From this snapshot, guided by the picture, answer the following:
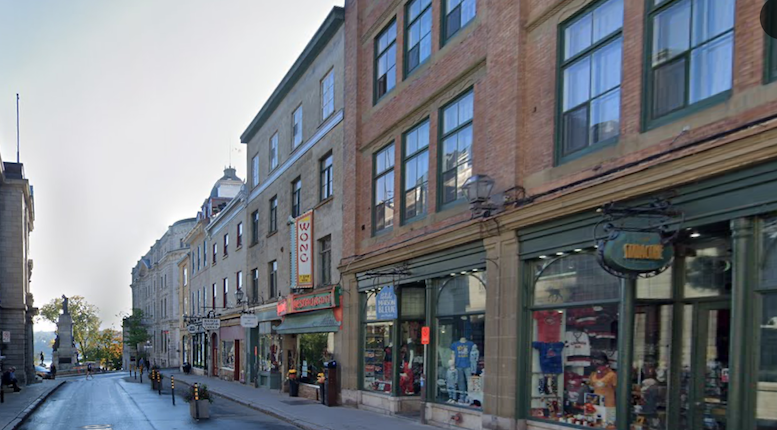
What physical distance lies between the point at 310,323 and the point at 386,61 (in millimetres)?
10006

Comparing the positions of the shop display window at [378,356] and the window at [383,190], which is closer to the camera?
the shop display window at [378,356]

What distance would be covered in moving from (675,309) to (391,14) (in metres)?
12.6

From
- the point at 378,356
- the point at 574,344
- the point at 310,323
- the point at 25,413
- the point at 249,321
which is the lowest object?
the point at 25,413

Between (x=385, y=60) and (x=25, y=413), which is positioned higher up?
(x=385, y=60)

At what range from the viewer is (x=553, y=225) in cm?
1173

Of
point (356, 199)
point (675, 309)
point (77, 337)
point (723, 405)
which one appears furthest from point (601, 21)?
point (77, 337)

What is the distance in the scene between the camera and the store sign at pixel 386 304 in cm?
1786

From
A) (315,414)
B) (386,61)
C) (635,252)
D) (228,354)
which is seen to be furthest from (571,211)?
(228,354)

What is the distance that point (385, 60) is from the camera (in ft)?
65.5

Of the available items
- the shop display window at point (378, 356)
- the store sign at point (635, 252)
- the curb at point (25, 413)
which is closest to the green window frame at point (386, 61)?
the shop display window at point (378, 356)

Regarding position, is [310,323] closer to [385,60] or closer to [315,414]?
[315,414]

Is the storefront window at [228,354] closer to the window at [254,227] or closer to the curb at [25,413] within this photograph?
the window at [254,227]

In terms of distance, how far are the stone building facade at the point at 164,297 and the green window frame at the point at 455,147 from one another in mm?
52612

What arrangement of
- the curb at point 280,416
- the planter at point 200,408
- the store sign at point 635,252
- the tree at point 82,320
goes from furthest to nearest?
the tree at point 82,320, the planter at point 200,408, the curb at point 280,416, the store sign at point 635,252
